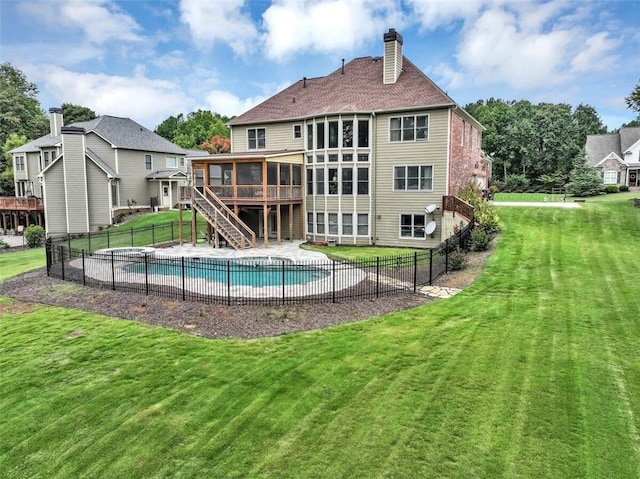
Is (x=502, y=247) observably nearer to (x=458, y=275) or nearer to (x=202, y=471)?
(x=458, y=275)

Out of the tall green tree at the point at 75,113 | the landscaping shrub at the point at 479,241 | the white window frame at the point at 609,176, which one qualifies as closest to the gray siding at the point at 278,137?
the landscaping shrub at the point at 479,241

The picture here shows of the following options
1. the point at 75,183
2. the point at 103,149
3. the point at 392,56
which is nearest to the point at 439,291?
the point at 392,56

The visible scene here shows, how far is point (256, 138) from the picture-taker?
28.4 meters

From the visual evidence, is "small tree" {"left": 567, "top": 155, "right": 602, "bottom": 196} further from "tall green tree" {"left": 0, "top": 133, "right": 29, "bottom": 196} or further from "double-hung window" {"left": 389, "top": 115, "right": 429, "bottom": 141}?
"tall green tree" {"left": 0, "top": 133, "right": 29, "bottom": 196}

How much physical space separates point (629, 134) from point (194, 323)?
5621cm

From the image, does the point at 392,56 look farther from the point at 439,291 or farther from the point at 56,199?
the point at 56,199

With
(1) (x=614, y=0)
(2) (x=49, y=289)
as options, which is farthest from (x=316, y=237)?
(1) (x=614, y=0)

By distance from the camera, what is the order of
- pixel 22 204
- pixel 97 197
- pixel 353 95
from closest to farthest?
pixel 353 95 → pixel 97 197 → pixel 22 204

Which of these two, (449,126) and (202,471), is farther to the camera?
A: (449,126)

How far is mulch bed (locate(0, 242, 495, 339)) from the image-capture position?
11062 millimetres

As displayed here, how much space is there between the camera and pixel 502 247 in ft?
64.8

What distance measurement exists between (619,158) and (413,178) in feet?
115

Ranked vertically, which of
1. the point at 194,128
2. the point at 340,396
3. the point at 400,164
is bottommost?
the point at 340,396

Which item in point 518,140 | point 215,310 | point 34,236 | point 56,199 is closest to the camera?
point 215,310
